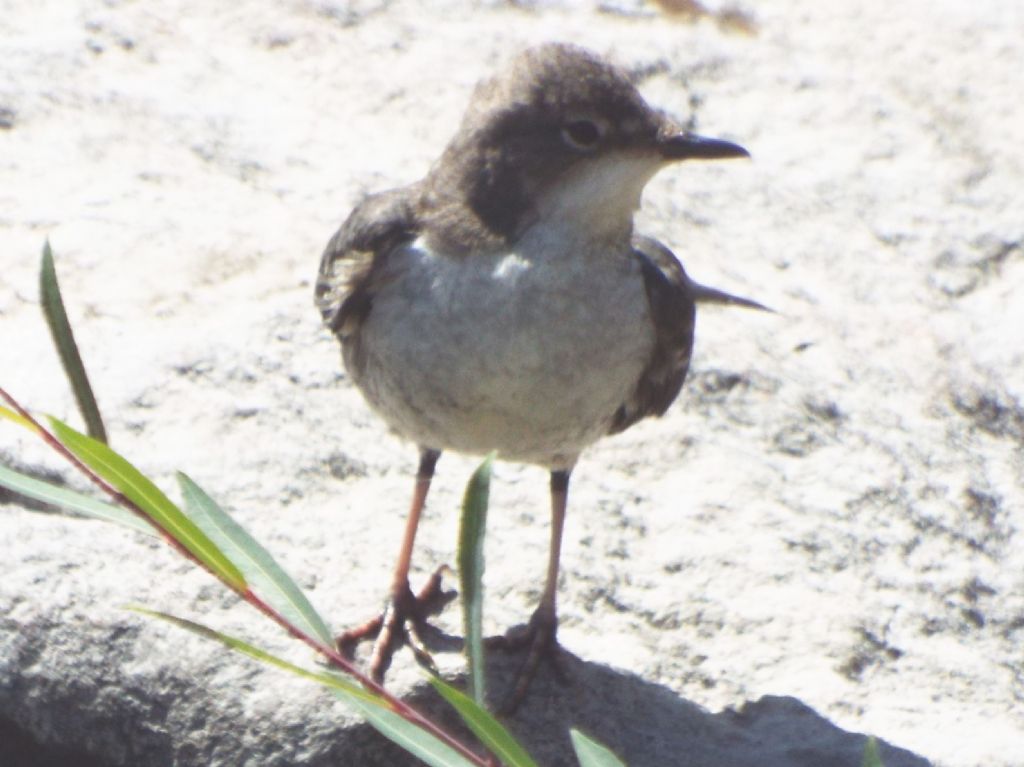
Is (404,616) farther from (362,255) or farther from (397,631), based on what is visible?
(362,255)

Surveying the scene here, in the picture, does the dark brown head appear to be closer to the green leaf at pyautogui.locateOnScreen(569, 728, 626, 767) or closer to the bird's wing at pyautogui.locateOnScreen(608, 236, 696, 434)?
the bird's wing at pyautogui.locateOnScreen(608, 236, 696, 434)

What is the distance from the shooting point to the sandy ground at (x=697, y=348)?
564cm

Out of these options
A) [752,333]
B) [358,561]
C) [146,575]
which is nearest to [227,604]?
[146,575]

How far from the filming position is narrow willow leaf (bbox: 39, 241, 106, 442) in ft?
11.7

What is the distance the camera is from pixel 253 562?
3.62 metres

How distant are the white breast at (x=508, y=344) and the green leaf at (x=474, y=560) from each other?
1.67 metres

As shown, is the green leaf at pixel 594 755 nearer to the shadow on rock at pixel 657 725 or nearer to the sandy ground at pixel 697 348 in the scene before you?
the shadow on rock at pixel 657 725

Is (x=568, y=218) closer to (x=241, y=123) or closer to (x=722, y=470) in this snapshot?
(x=722, y=470)

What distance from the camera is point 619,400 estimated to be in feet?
18.0

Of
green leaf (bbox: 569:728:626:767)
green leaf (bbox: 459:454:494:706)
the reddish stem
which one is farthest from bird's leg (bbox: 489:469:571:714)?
the reddish stem

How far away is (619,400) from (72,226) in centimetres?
277

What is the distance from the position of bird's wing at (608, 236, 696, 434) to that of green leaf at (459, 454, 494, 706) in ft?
6.75

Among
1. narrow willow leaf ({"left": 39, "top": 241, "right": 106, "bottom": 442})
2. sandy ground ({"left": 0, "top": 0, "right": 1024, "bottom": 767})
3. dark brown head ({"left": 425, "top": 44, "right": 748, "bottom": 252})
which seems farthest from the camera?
sandy ground ({"left": 0, "top": 0, "right": 1024, "bottom": 767})

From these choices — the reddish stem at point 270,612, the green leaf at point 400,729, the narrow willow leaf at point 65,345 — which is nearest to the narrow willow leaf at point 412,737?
the green leaf at point 400,729
